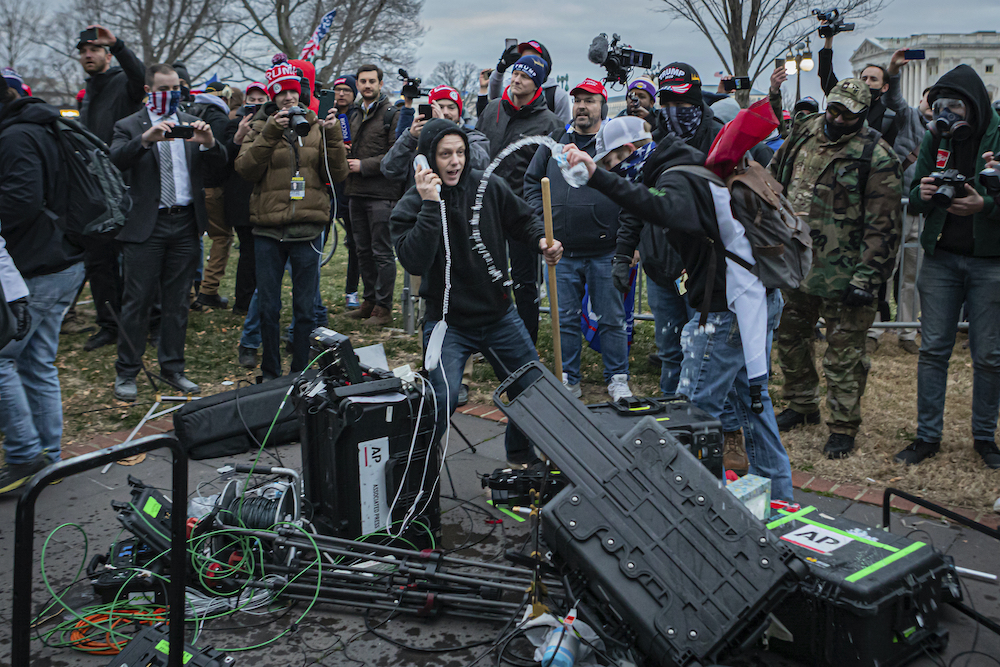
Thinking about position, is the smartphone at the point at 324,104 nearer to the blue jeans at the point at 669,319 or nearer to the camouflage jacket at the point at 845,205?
the blue jeans at the point at 669,319

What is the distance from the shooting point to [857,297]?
477 centimetres

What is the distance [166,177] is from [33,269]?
6.13 feet

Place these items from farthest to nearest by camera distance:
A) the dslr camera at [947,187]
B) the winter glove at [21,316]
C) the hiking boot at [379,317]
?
the hiking boot at [379,317] → the dslr camera at [947,187] → the winter glove at [21,316]

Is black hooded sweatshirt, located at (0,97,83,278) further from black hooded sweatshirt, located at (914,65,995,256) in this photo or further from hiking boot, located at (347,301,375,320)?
black hooded sweatshirt, located at (914,65,995,256)

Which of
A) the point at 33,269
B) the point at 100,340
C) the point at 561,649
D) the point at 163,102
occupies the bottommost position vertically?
the point at 561,649

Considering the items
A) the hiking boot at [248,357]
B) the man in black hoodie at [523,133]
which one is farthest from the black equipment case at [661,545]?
the hiking boot at [248,357]

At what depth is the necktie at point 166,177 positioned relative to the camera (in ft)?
20.2

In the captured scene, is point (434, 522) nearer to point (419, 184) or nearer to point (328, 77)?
point (419, 184)

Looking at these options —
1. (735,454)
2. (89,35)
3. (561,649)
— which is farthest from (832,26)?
(89,35)

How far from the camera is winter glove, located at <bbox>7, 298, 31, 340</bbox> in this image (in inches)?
165

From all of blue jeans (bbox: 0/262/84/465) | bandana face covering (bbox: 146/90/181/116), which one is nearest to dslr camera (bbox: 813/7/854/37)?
bandana face covering (bbox: 146/90/181/116)

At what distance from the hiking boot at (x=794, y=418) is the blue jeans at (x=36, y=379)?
4.56 m

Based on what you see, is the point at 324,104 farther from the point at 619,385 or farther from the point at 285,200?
the point at 619,385

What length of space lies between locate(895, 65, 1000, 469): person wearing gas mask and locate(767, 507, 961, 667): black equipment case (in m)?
1.96
